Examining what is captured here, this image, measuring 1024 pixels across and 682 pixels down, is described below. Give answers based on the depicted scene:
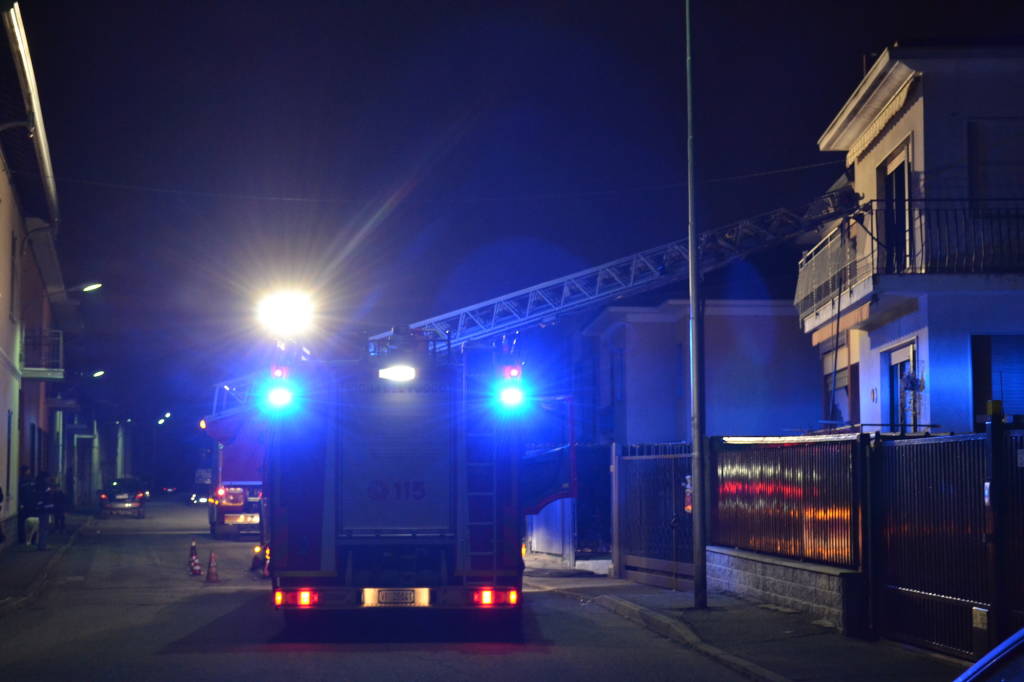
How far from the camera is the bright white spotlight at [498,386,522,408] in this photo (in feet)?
45.4

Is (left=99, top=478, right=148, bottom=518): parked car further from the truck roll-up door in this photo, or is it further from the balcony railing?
the truck roll-up door

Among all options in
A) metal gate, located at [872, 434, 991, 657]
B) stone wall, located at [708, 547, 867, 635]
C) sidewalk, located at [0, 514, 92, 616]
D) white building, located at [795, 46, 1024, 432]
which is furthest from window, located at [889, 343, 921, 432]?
sidewalk, located at [0, 514, 92, 616]

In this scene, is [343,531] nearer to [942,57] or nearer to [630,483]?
[630,483]

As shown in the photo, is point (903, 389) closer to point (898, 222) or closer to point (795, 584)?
point (898, 222)

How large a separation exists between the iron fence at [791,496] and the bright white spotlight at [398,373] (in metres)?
4.95

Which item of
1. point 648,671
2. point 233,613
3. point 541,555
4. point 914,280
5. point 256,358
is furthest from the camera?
point 256,358

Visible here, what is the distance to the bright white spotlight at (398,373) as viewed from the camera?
13922mm

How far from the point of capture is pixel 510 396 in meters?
13.8

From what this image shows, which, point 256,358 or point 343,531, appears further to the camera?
point 256,358

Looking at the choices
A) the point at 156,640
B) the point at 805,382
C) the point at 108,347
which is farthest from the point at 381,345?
the point at 108,347

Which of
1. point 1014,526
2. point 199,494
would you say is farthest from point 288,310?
point 199,494

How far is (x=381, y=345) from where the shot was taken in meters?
14.9

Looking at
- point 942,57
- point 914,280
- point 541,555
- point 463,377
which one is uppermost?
point 942,57

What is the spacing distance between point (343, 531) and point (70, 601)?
722 centimetres
